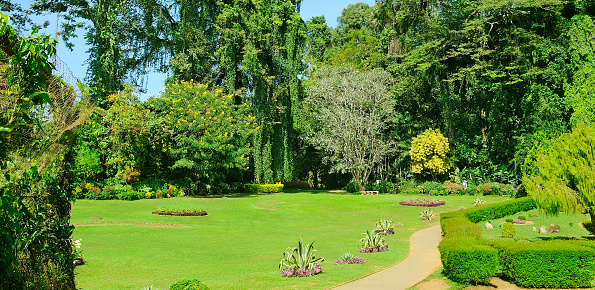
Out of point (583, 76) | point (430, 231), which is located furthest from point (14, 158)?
point (583, 76)

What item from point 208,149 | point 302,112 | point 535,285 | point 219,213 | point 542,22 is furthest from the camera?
point 302,112

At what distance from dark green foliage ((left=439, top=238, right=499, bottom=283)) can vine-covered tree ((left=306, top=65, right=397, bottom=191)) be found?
31451 millimetres

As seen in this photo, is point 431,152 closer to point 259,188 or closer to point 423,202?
point 423,202

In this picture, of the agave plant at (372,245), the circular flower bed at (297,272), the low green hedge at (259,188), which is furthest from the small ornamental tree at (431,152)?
the circular flower bed at (297,272)

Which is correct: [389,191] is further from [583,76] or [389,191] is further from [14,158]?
[14,158]

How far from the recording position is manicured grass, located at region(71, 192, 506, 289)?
12094 mm

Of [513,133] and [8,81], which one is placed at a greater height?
[513,133]

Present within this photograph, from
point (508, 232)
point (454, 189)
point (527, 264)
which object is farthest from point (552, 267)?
point (454, 189)

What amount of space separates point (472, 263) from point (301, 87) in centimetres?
3896

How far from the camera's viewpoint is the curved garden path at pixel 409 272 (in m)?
11.2

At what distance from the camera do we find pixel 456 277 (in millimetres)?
11555

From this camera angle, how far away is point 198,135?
37.2 m

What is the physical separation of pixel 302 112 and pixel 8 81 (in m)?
43.1

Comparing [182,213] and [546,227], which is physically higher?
[182,213]
